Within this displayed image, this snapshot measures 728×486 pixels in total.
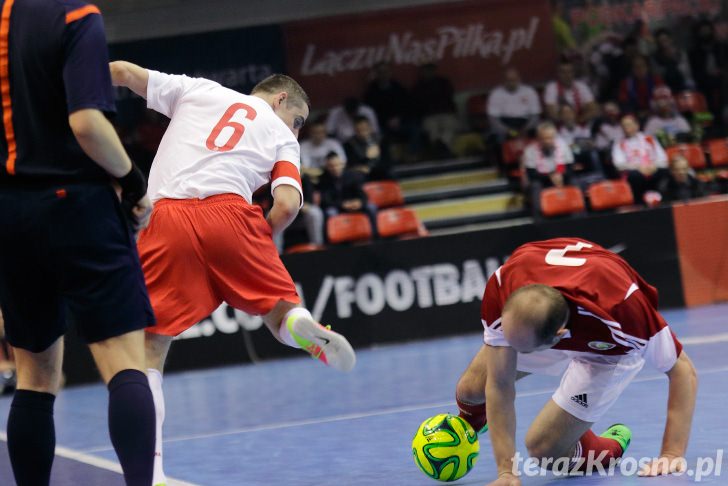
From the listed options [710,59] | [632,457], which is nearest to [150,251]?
[632,457]

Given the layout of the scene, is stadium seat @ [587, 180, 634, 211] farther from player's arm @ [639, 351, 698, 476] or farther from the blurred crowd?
player's arm @ [639, 351, 698, 476]

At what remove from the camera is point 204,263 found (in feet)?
14.6

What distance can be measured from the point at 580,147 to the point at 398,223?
3230 mm

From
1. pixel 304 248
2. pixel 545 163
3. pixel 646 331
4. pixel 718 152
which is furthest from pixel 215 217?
pixel 718 152

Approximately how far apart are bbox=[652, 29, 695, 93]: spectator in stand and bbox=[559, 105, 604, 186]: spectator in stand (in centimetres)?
210

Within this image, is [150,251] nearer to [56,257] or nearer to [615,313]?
[56,257]

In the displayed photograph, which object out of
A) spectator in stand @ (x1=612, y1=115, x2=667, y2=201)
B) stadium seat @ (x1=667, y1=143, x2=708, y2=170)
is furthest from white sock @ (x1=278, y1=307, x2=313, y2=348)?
stadium seat @ (x1=667, y1=143, x2=708, y2=170)

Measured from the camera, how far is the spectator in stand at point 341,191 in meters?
12.2

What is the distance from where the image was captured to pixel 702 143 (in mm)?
15234

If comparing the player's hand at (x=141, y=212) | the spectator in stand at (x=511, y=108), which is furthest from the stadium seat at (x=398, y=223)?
the player's hand at (x=141, y=212)

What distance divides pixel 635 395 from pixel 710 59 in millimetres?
11966

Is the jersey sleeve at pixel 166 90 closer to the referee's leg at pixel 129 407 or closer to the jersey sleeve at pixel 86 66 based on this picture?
the jersey sleeve at pixel 86 66

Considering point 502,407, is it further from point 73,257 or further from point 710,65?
point 710,65

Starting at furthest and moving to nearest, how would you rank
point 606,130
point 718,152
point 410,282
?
1. point 718,152
2. point 606,130
3. point 410,282
